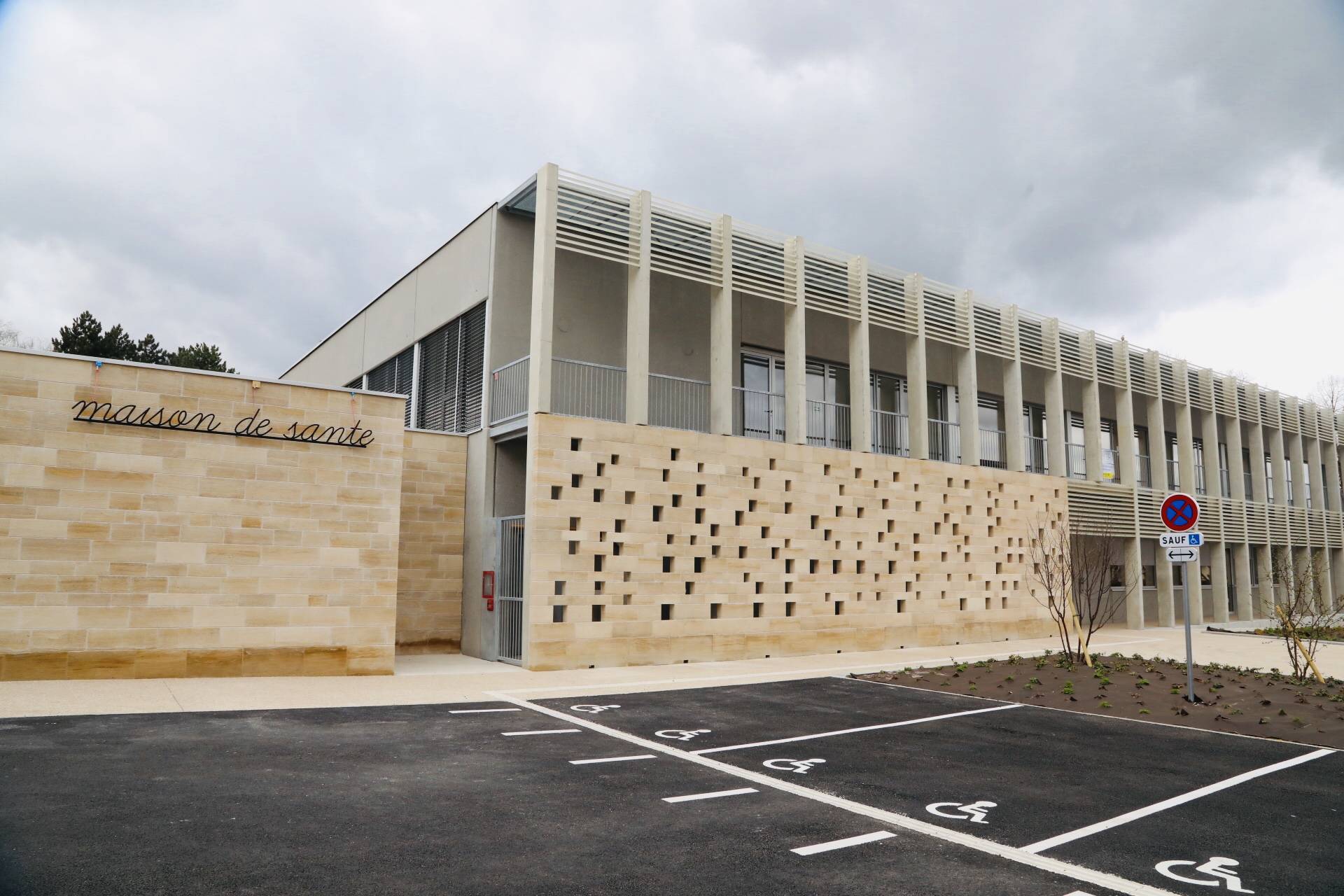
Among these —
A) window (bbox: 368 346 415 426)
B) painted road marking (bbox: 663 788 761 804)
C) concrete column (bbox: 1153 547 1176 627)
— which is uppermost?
window (bbox: 368 346 415 426)

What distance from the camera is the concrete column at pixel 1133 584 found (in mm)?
24344

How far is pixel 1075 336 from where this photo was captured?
24406 mm

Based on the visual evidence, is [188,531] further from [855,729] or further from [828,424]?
[828,424]

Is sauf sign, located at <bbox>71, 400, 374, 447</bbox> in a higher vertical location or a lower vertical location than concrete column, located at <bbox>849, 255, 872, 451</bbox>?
lower

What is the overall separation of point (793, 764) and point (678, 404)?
10793 mm

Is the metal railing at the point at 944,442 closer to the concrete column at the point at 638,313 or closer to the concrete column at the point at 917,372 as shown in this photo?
the concrete column at the point at 917,372

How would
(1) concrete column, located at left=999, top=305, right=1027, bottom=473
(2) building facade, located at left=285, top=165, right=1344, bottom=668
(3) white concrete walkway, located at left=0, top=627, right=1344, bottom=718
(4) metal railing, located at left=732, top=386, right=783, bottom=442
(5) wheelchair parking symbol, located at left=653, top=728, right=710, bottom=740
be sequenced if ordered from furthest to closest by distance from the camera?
(1) concrete column, located at left=999, top=305, right=1027, bottom=473 < (4) metal railing, located at left=732, top=386, right=783, bottom=442 < (2) building facade, located at left=285, top=165, right=1344, bottom=668 < (3) white concrete walkway, located at left=0, top=627, right=1344, bottom=718 < (5) wheelchair parking symbol, located at left=653, top=728, right=710, bottom=740

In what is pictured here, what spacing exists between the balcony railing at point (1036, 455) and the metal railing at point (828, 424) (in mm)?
7091

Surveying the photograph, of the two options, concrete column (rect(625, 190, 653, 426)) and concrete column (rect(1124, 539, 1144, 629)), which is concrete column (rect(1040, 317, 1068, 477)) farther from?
concrete column (rect(625, 190, 653, 426))

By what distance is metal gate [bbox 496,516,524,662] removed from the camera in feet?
48.7

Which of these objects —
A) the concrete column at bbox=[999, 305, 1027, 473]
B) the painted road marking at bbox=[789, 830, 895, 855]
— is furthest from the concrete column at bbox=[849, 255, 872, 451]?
the painted road marking at bbox=[789, 830, 895, 855]

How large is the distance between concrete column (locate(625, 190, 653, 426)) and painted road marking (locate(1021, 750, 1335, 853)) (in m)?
10.0

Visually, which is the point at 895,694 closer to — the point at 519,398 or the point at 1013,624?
the point at 519,398

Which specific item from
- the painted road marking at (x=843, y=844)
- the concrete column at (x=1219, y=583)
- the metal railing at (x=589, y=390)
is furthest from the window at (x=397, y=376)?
the concrete column at (x=1219, y=583)
